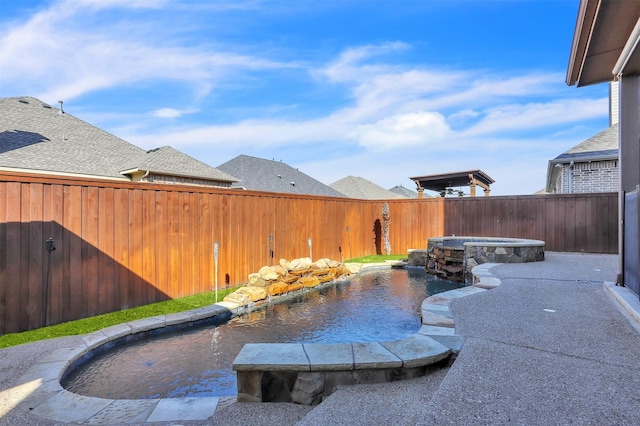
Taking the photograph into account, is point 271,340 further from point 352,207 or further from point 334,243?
point 352,207

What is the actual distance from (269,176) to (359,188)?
26.0 ft

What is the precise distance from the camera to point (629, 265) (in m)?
4.10

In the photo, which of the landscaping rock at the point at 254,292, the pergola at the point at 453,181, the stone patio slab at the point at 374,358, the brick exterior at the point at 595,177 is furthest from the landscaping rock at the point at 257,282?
the brick exterior at the point at 595,177

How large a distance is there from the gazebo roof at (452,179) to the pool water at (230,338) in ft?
24.9

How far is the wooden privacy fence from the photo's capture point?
432 centimetres

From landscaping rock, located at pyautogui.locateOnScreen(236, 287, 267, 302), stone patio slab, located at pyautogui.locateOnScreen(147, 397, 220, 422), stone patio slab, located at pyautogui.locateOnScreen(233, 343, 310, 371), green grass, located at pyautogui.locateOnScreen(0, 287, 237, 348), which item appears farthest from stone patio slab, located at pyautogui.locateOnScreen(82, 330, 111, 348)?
landscaping rock, located at pyautogui.locateOnScreen(236, 287, 267, 302)

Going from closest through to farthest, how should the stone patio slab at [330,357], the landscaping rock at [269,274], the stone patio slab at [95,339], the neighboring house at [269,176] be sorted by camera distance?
the stone patio slab at [330,357]
the stone patio slab at [95,339]
the landscaping rock at [269,274]
the neighboring house at [269,176]

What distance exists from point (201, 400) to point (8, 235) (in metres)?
3.49

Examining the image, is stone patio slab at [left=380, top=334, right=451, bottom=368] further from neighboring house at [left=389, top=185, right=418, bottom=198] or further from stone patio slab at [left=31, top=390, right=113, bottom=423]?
neighboring house at [left=389, top=185, right=418, bottom=198]

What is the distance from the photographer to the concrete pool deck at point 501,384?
1827 mm

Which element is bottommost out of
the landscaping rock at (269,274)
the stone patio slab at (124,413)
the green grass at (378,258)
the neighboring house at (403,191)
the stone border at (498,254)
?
the green grass at (378,258)

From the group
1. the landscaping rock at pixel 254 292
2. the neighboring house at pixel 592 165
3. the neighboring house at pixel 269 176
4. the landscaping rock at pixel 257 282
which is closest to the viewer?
the landscaping rock at pixel 254 292

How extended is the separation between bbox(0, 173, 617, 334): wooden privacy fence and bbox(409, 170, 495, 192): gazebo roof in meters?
3.18

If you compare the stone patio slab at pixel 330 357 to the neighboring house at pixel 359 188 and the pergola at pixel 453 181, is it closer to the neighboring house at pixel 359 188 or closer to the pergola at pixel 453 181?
the pergola at pixel 453 181
